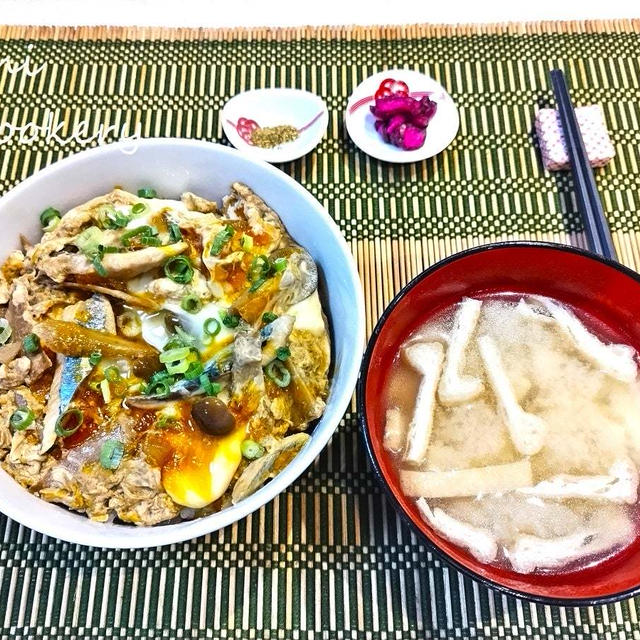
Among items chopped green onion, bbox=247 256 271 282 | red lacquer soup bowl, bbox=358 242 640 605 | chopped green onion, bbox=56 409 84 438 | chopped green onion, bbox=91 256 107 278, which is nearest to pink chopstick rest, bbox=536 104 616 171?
red lacquer soup bowl, bbox=358 242 640 605

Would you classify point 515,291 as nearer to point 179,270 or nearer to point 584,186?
point 584,186

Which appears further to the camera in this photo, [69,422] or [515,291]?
[515,291]

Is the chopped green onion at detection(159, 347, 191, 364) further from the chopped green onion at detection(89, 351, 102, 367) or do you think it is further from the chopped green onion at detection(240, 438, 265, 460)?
the chopped green onion at detection(240, 438, 265, 460)

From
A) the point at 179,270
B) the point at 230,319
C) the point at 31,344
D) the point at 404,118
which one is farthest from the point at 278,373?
the point at 404,118

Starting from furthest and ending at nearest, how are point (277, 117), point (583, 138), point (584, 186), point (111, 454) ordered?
1. point (277, 117)
2. point (583, 138)
3. point (584, 186)
4. point (111, 454)

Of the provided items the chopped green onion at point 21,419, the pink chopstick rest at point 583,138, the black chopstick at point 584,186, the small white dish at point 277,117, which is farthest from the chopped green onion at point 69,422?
the pink chopstick rest at point 583,138
